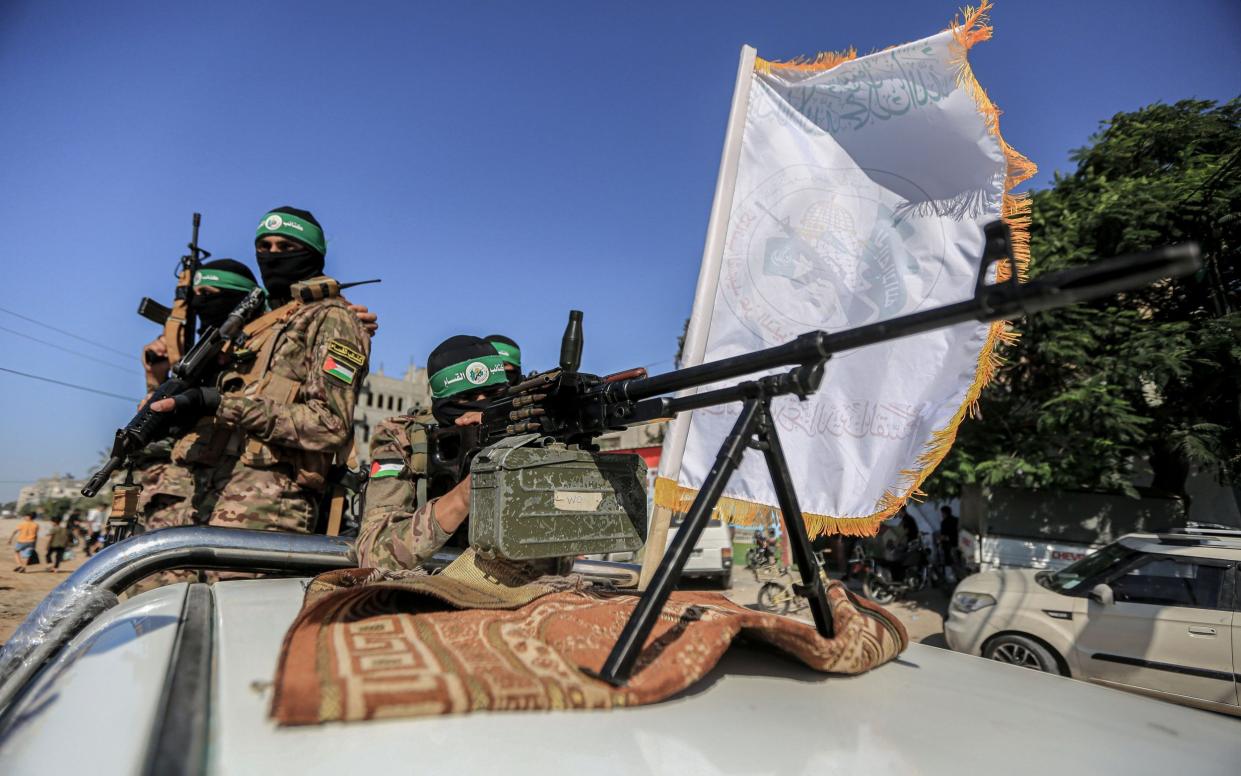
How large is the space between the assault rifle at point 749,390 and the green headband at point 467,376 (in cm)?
60

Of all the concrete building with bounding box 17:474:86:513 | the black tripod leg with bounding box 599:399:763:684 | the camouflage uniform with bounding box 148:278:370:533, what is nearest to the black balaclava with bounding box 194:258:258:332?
the camouflage uniform with bounding box 148:278:370:533

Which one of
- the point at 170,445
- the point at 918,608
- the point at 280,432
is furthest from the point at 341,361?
the point at 918,608

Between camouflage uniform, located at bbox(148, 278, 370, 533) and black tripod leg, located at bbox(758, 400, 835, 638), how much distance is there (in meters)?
2.44

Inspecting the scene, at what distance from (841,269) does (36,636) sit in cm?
333

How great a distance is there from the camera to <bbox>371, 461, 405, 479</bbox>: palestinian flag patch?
107 inches

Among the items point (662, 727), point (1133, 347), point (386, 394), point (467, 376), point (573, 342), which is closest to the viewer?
point (662, 727)

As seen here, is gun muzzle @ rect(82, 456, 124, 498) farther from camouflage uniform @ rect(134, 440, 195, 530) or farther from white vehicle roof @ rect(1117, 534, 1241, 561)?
white vehicle roof @ rect(1117, 534, 1241, 561)

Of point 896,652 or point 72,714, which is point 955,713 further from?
point 72,714

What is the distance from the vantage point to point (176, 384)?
3.36 m

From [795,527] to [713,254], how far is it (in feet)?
7.02

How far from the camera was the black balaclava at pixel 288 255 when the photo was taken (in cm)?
352

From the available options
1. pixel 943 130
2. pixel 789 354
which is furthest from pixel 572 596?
pixel 943 130

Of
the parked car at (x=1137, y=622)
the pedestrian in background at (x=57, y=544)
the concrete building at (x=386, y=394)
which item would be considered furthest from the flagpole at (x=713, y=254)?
the concrete building at (x=386, y=394)

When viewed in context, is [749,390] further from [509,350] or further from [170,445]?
[170,445]
